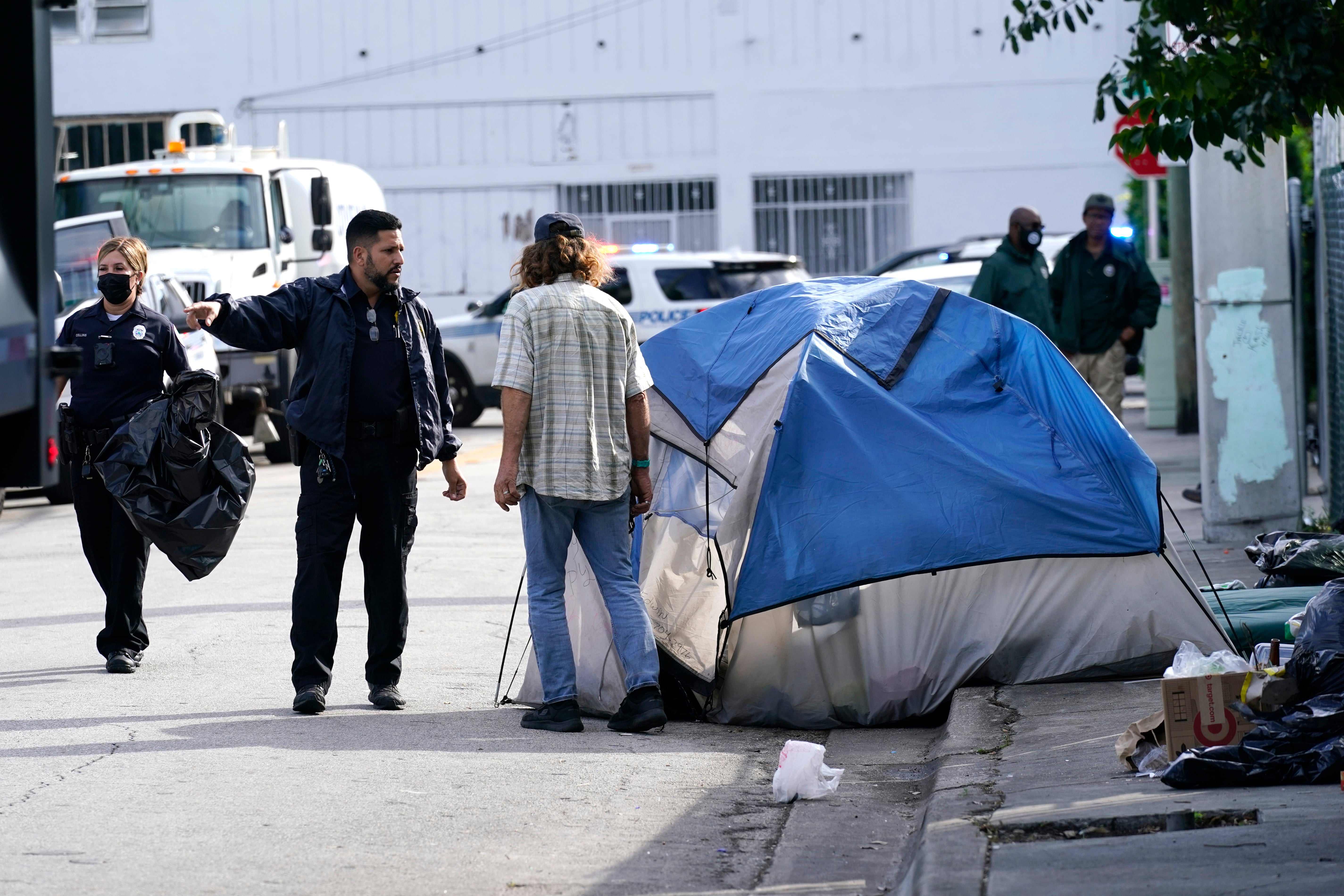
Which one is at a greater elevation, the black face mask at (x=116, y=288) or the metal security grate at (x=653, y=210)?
the metal security grate at (x=653, y=210)

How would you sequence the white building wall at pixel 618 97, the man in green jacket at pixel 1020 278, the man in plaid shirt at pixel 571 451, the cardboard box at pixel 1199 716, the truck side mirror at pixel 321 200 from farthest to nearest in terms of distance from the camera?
the white building wall at pixel 618 97 < the truck side mirror at pixel 321 200 < the man in green jacket at pixel 1020 278 < the man in plaid shirt at pixel 571 451 < the cardboard box at pixel 1199 716

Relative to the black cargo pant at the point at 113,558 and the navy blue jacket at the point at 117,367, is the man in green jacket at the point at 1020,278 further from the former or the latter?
the black cargo pant at the point at 113,558

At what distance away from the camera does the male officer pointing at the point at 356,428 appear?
6469mm

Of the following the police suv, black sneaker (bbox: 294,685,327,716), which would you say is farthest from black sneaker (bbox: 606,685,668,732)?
the police suv

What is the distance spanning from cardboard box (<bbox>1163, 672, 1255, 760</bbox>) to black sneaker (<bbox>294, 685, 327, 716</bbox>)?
304cm

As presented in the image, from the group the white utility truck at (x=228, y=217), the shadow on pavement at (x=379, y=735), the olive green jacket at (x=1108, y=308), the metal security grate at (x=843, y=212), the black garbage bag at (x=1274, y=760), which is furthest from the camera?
the metal security grate at (x=843, y=212)

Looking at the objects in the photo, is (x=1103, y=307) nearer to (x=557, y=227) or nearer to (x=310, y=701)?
(x=557, y=227)

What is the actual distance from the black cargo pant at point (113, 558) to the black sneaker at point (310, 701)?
1188mm

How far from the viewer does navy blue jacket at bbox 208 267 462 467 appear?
21.0 feet

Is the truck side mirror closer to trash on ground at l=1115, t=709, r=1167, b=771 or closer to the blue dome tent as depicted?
the blue dome tent

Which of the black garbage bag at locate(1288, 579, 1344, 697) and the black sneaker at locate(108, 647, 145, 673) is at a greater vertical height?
the black garbage bag at locate(1288, 579, 1344, 697)

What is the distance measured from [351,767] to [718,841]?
1342 millimetres

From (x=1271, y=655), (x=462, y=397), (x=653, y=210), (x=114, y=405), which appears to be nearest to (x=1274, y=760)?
(x=1271, y=655)

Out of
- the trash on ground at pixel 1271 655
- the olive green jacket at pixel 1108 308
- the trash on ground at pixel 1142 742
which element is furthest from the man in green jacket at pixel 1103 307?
the trash on ground at pixel 1142 742
